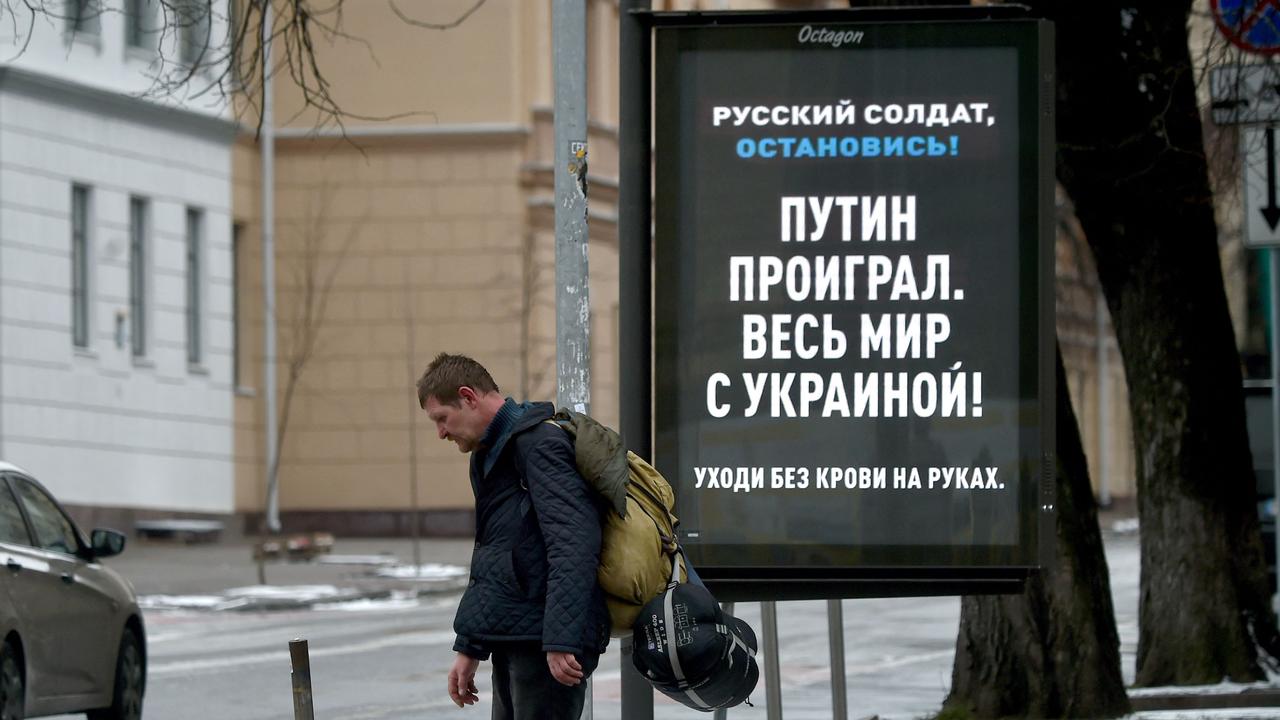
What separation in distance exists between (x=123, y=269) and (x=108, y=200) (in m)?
1.09

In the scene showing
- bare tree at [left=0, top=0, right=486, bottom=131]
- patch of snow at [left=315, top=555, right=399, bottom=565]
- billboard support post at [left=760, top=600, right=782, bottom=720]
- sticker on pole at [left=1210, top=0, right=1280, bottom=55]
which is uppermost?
bare tree at [left=0, top=0, right=486, bottom=131]

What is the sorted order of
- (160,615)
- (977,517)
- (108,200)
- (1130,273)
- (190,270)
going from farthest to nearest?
(190,270) < (108,200) < (160,615) < (1130,273) < (977,517)

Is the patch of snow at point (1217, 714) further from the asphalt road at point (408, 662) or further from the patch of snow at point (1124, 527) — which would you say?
the patch of snow at point (1124, 527)

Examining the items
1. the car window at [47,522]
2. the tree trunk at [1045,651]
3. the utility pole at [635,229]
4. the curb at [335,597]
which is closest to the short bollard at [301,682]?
the utility pole at [635,229]

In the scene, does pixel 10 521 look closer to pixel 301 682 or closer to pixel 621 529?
pixel 301 682

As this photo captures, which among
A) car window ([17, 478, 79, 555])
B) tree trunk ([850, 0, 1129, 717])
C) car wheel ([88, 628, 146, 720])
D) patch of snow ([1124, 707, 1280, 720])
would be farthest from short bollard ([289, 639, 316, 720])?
car wheel ([88, 628, 146, 720])

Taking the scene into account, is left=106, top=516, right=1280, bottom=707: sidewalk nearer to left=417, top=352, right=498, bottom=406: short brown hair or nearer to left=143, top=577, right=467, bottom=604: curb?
left=143, top=577, right=467, bottom=604: curb

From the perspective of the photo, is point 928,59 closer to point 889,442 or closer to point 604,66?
point 889,442

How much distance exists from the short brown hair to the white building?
2546 cm

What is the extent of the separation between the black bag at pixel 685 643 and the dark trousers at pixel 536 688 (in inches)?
6.6

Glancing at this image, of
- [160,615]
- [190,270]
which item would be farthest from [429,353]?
[160,615]

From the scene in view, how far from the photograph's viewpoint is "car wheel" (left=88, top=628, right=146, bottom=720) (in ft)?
42.4

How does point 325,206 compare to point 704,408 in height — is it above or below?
above

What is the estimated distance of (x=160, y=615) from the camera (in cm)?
2419
